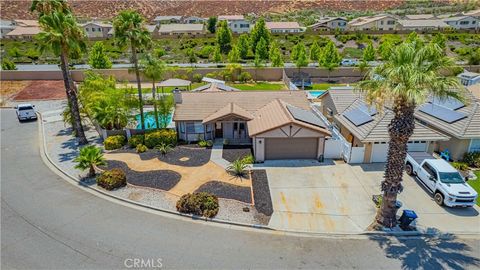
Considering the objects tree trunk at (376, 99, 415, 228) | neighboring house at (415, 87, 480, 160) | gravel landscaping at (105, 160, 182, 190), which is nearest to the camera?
tree trunk at (376, 99, 415, 228)

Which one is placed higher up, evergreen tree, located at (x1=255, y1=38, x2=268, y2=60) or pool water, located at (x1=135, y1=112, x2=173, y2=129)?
evergreen tree, located at (x1=255, y1=38, x2=268, y2=60)

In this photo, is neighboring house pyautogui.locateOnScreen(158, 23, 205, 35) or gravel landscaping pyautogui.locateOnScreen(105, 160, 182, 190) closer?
gravel landscaping pyautogui.locateOnScreen(105, 160, 182, 190)

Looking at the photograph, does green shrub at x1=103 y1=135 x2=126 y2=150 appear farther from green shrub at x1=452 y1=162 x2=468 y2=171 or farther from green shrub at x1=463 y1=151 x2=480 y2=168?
green shrub at x1=463 y1=151 x2=480 y2=168

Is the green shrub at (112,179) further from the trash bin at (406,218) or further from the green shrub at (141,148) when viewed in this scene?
the trash bin at (406,218)

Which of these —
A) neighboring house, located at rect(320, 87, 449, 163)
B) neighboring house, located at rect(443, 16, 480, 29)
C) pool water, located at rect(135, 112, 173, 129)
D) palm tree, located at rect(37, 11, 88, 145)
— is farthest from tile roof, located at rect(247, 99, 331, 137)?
neighboring house, located at rect(443, 16, 480, 29)

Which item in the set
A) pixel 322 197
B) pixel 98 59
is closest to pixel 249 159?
pixel 322 197

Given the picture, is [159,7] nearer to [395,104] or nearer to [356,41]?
[356,41]

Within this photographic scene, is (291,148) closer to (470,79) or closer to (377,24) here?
(470,79)

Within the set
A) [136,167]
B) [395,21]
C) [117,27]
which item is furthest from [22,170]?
[395,21]
